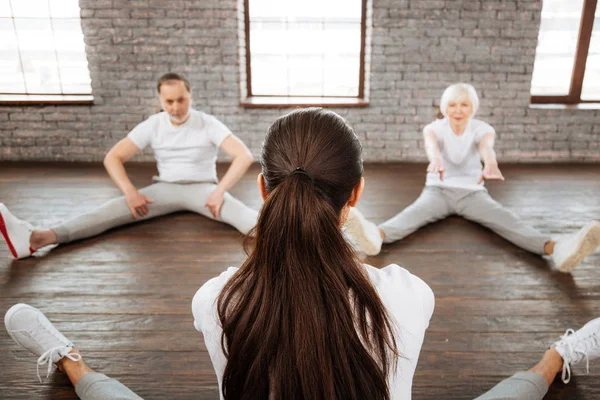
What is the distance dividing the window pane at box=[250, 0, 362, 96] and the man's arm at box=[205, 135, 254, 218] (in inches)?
64.6

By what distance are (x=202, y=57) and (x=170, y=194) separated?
5.12 ft

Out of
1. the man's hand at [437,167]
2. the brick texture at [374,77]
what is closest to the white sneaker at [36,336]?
the man's hand at [437,167]

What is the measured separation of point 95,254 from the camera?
2545 millimetres

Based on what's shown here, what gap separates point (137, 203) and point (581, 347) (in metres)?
2.18

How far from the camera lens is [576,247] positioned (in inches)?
87.6

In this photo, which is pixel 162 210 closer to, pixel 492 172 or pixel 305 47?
pixel 492 172

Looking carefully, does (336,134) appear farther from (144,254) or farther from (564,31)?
Answer: (564,31)

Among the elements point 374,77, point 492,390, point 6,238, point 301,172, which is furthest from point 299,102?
point 301,172

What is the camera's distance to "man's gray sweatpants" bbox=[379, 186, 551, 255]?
2557mm

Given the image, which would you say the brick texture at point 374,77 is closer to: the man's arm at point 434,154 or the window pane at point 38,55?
the window pane at point 38,55

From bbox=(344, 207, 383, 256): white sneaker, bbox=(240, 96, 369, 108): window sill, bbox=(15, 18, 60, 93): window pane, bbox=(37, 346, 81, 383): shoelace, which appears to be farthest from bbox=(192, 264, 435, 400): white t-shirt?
bbox=(15, 18, 60, 93): window pane

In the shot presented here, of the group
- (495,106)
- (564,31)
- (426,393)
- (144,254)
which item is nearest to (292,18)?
(495,106)

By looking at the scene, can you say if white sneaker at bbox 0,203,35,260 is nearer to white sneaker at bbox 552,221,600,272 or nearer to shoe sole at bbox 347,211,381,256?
shoe sole at bbox 347,211,381,256

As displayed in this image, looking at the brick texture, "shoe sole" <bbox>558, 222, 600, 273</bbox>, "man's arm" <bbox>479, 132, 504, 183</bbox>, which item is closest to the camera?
"shoe sole" <bbox>558, 222, 600, 273</bbox>
